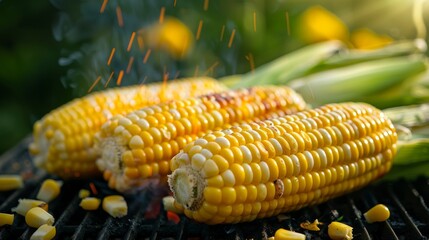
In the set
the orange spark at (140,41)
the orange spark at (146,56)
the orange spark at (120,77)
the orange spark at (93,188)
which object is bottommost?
the orange spark at (120,77)

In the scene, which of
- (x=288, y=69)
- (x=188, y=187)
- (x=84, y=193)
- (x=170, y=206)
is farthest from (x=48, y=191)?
(x=288, y=69)

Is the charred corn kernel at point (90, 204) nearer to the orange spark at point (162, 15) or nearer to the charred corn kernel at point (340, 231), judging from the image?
the charred corn kernel at point (340, 231)

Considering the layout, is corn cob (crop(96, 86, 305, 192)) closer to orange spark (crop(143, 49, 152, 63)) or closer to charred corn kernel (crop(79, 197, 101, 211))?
charred corn kernel (crop(79, 197, 101, 211))

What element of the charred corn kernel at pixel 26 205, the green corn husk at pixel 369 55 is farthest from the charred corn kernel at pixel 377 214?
the green corn husk at pixel 369 55

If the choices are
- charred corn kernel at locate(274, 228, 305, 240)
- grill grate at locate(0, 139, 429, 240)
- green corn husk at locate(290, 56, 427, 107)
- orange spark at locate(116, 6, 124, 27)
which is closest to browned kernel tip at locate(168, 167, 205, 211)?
grill grate at locate(0, 139, 429, 240)

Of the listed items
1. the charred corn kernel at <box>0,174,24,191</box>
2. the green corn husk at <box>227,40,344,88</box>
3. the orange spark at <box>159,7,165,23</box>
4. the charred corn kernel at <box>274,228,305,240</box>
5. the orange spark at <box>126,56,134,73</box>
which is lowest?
the orange spark at <box>126,56,134,73</box>
